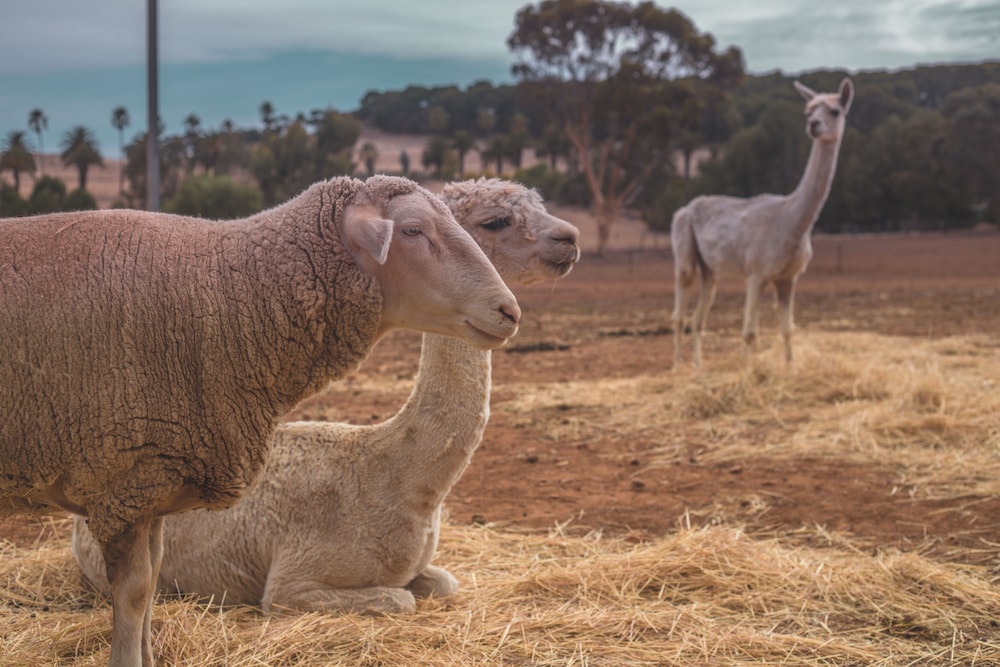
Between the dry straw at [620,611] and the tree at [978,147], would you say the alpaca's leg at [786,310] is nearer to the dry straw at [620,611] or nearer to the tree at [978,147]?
the dry straw at [620,611]

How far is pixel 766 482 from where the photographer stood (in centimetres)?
695

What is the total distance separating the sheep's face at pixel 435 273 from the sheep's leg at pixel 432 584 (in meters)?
1.75

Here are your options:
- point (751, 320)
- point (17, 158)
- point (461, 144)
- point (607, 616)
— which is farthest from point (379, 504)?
point (461, 144)

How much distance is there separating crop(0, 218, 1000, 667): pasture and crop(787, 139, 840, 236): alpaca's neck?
1.48m

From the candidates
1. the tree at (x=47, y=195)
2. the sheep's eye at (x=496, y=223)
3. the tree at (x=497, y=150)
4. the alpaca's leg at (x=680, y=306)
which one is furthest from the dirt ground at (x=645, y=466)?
the tree at (x=497, y=150)

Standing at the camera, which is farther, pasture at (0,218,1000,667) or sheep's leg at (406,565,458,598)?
sheep's leg at (406,565,458,598)

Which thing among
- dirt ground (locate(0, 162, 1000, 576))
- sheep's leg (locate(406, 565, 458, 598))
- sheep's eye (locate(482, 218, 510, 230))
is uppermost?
sheep's eye (locate(482, 218, 510, 230))

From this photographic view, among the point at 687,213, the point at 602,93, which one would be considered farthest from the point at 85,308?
the point at 602,93

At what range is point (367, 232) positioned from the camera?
10.7 feet

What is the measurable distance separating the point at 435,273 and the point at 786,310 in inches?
322

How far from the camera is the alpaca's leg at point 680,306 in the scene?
11547 millimetres

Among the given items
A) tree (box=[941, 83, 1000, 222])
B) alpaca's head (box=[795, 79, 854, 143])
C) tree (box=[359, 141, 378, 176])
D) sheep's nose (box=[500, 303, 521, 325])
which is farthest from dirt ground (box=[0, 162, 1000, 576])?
tree (box=[359, 141, 378, 176])

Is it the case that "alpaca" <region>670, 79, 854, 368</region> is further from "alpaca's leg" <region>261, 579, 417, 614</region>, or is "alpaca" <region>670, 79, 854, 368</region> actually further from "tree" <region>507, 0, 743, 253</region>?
"tree" <region>507, 0, 743, 253</region>

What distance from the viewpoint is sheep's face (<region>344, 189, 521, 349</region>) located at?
10.8ft
